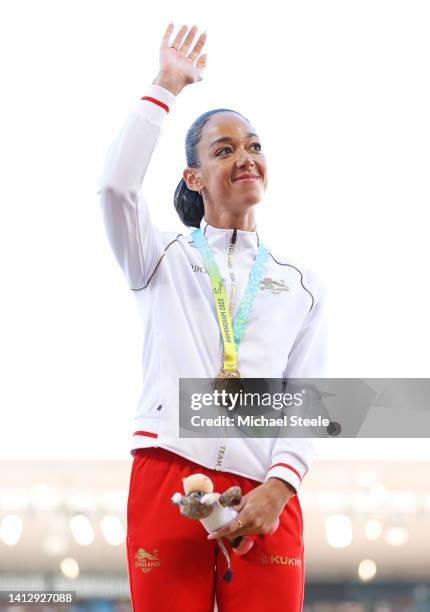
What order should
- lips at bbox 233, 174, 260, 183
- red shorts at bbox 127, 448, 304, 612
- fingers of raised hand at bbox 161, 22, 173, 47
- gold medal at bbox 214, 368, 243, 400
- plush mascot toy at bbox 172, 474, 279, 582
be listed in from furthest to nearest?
lips at bbox 233, 174, 260, 183 < fingers of raised hand at bbox 161, 22, 173, 47 < gold medal at bbox 214, 368, 243, 400 < red shorts at bbox 127, 448, 304, 612 < plush mascot toy at bbox 172, 474, 279, 582

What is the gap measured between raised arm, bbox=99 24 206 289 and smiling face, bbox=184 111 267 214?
8.0 inches

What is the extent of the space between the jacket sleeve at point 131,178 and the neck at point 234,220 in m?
0.28

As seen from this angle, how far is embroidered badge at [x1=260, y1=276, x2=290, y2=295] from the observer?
2.00 metres

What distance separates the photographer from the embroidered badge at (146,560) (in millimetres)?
1703

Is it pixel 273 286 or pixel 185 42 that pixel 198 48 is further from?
pixel 273 286

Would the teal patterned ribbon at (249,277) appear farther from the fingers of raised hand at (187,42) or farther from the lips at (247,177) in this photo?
the fingers of raised hand at (187,42)

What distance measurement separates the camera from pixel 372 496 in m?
8.94

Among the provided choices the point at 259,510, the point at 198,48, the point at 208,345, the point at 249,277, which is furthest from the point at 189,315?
the point at 198,48

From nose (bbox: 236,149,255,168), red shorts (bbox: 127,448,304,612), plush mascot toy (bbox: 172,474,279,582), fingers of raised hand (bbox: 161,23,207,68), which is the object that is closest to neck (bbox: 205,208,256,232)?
nose (bbox: 236,149,255,168)

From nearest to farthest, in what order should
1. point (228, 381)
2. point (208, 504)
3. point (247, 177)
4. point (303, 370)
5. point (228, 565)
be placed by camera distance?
point (208, 504), point (228, 565), point (228, 381), point (303, 370), point (247, 177)

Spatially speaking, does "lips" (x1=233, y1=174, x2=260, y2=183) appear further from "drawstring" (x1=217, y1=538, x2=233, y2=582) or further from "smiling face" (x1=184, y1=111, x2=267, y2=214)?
"drawstring" (x1=217, y1=538, x2=233, y2=582)

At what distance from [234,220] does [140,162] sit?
40 centimetres

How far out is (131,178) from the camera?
1771 mm

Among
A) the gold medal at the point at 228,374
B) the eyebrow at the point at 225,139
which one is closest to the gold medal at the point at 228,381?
the gold medal at the point at 228,374
